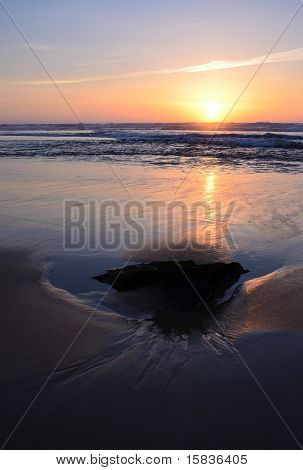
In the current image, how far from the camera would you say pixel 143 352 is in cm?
401

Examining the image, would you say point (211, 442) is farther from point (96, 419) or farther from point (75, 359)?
point (75, 359)

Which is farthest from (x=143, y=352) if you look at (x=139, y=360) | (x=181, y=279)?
(x=181, y=279)

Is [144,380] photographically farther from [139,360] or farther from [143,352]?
[143,352]

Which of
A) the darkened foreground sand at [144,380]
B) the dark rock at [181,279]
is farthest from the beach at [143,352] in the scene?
the dark rock at [181,279]

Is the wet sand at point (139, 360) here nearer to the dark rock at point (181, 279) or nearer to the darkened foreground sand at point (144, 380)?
the darkened foreground sand at point (144, 380)

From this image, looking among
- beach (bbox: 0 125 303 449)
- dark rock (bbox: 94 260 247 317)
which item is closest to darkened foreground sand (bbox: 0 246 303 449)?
beach (bbox: 0 125 303 449)

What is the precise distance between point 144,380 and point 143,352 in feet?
1.42

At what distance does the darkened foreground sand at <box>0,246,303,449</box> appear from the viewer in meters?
3.02

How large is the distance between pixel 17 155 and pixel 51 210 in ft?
41.6

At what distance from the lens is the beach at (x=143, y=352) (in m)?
3.06

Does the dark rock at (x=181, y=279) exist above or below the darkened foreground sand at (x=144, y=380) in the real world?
above

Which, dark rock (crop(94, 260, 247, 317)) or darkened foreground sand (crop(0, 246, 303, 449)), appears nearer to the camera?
darkened foreground sand (crop(0, 246, 303, 449))

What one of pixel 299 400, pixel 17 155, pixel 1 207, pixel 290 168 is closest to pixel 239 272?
pixel 299 400

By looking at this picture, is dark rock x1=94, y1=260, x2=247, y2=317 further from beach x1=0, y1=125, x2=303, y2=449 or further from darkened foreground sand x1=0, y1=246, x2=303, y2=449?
darkened foreground sand x1=0, y1=246, x2=303, y2=449
